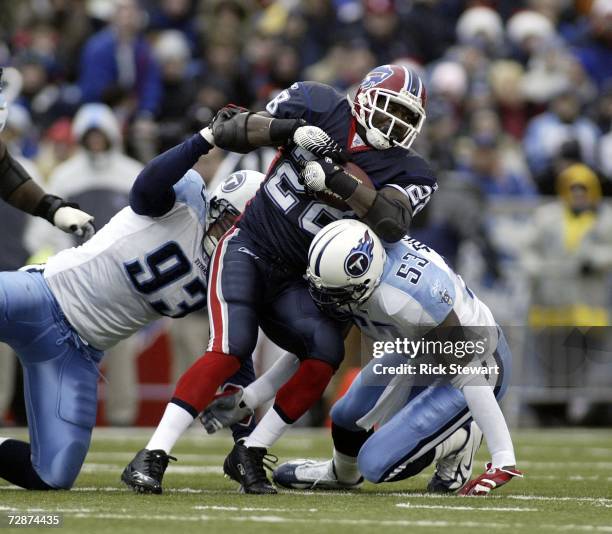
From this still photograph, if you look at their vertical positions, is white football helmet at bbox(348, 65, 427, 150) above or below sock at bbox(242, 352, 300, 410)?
above

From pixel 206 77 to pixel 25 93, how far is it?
1611mm

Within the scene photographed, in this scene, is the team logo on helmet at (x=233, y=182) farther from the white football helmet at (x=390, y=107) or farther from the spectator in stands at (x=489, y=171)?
the spectator in stands at (x=489, y=171)

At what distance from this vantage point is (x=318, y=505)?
5609mm

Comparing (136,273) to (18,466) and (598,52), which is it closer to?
(18,466)

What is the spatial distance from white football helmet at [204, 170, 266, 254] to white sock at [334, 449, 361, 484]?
43.1 inches

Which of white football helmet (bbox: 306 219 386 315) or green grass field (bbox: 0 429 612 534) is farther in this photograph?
white football helmet (bbox: 306 219 386 315)

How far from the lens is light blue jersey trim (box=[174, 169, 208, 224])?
20.8ft

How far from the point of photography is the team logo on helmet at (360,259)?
584cm

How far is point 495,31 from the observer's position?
47.0 feet

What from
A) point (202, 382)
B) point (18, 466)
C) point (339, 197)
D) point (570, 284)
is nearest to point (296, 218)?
point (339, 197)

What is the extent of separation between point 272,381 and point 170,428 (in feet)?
2.70

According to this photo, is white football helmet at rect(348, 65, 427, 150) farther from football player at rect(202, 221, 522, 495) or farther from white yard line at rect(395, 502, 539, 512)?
white yard line at rect(395, 502, 539, 512)

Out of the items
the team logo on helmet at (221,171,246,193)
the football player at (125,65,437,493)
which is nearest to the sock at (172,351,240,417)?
the football player at (125,65,437,493)

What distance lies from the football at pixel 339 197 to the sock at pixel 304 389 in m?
0.66
